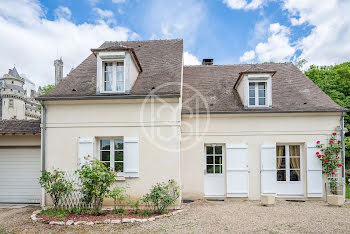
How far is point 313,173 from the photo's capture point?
8.21 m

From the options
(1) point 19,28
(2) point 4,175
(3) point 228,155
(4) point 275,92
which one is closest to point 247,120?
(3) point 228,155

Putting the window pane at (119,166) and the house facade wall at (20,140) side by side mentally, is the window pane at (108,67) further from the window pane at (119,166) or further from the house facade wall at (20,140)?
the house facade wall at (20,140)

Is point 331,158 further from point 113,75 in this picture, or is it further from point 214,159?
point 113,75

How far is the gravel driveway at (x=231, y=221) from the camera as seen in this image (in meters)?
5.29

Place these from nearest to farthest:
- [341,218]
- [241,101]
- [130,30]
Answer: [341,218] < [241,101] < [130,30]

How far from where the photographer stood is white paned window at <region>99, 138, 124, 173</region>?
24.7ft

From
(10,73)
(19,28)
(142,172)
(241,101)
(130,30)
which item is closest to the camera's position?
(142,172)

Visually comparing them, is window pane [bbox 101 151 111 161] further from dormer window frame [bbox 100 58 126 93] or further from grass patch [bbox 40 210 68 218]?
dormer window frame [bbox 100 58 126 93]

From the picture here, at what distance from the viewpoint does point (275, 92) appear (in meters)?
9.45

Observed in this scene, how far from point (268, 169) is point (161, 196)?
14.2 ft

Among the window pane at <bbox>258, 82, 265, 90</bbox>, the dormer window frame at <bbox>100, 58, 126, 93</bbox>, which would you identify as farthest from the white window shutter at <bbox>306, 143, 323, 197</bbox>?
the dormer window frame at <bbox>100, 58, 126, 93</bbox>

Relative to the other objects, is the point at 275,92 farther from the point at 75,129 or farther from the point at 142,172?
the point at 75,129

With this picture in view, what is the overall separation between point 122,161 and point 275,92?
22.9 feet

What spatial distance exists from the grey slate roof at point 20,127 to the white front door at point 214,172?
6485 millimetres
